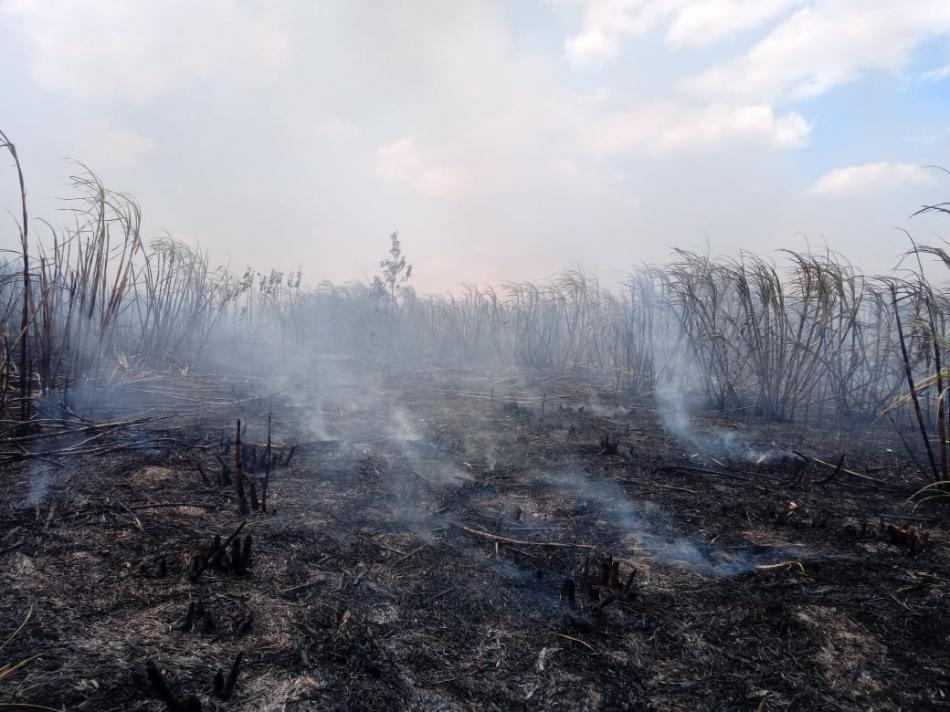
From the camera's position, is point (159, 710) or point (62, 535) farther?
point (62, 535)

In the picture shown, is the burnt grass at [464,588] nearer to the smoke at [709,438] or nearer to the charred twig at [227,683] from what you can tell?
the charred twig at [227,683]

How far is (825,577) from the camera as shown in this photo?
8.23 feet

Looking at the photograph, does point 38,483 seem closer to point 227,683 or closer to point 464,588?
point 227,683

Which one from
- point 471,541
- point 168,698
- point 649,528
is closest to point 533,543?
point 471,541

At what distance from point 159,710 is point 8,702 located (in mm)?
413

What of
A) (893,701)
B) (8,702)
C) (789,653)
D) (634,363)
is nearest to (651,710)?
(789,653)

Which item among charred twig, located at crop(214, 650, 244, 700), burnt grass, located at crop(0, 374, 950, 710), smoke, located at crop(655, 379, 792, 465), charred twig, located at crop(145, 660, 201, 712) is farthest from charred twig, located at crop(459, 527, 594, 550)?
smoke, located at crop(655, 379, 792, 465)

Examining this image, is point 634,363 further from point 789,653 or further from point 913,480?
point 789,653

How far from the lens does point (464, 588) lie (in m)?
2.40

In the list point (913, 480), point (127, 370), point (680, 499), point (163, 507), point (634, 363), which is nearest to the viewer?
point (163, 507)

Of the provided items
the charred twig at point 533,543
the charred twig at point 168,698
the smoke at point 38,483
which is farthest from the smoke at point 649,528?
the smoke at point 38,483

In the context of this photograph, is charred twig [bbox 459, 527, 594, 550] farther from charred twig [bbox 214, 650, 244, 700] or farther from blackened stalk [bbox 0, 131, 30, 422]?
blackened stalk [bbox 0, 131, 30, 422]

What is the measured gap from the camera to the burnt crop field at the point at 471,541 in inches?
71.5

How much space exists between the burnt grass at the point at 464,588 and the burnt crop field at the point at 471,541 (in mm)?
12
